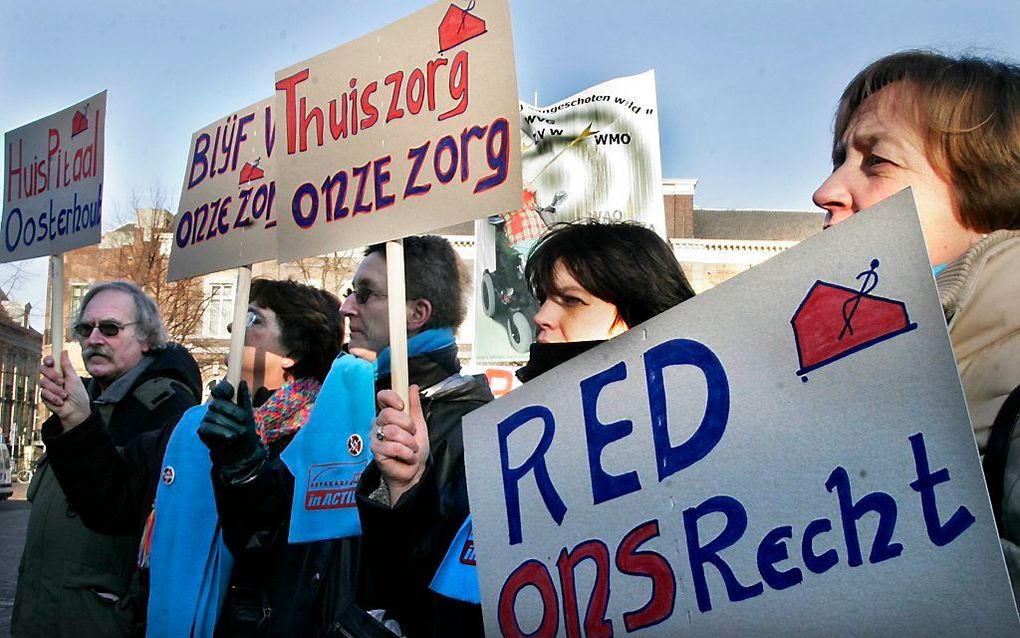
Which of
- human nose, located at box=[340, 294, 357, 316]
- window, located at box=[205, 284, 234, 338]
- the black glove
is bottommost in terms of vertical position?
the black glove

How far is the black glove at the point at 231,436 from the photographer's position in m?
2.51

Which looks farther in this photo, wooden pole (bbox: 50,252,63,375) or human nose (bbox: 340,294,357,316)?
wooden pole (bbox: 50,252,63,375)

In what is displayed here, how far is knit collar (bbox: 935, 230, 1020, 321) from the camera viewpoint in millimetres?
1301

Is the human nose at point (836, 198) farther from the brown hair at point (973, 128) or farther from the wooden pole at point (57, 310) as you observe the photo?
the wooden pole at point (57, 310)

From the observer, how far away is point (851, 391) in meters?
1.27

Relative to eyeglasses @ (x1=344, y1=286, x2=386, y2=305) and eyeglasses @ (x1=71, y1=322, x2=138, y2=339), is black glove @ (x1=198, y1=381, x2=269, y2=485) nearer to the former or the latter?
eyeglasses @ (x1=344, y1=286, x2=386, y2=305)

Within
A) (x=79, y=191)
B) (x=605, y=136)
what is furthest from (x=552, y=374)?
(x=605, y=136)

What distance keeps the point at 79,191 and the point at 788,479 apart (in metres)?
3.09

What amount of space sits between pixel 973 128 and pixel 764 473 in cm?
61

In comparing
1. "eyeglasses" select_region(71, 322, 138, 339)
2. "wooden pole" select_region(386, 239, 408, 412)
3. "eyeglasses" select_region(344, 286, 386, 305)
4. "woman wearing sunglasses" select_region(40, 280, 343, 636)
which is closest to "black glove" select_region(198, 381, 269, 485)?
"woman wearing sunglasses" select_region(40, 280, 343, 636)

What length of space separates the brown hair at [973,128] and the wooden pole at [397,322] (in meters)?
1.10

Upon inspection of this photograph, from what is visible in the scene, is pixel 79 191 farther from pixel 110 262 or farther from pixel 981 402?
pixel 110 262

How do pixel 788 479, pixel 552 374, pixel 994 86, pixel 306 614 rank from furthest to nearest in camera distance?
pixel 306 614 → pixel 552 374 → pixel 994 86 → pixel 788 479

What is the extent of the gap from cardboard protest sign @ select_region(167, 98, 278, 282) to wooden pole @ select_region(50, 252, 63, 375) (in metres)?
0.44
